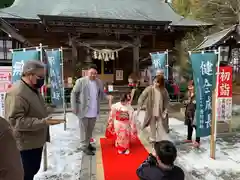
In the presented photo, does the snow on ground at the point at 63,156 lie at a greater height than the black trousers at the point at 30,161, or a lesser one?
lesser

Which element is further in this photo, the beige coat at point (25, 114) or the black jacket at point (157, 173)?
the beige coat at point (25, 114)

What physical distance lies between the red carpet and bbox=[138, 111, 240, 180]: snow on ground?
824 millimetres

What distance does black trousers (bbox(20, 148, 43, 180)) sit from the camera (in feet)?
8.00

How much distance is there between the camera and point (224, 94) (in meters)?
6.27

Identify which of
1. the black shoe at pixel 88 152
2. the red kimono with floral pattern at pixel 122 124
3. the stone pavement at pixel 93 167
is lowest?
the stone pavement at pixel 93 167

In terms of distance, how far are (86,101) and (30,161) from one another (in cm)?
219

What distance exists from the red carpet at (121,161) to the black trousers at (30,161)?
1461 millimetres

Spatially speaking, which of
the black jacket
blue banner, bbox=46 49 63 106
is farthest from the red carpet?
blue banner, bbox=46 49 63 106

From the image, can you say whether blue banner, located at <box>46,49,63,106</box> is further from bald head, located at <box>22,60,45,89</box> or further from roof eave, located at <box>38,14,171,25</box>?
roof eave, located at <box>38,14,171,25</box>

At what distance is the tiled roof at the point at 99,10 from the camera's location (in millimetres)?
11531

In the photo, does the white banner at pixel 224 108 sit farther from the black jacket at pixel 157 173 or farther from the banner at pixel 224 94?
the black jacket at pixel 157 173

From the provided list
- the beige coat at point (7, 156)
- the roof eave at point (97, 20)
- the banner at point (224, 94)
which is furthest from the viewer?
the roof eave at point (97, 20)

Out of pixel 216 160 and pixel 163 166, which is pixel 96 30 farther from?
pixel 163 166

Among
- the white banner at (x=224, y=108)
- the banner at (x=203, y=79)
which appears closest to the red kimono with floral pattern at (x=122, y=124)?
the banner at (x=203, y=79)
